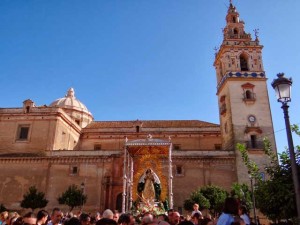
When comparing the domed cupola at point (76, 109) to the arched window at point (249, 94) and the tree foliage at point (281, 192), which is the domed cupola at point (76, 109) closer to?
the arched window at point (249, 94)

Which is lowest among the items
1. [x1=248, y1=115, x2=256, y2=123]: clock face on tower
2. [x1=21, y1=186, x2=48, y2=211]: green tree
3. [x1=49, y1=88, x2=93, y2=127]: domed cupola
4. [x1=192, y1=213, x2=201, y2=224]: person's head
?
[x1=192, y1=213, x2=201, y2=224]: person's head

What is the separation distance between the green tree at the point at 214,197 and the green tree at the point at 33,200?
50.4 feet

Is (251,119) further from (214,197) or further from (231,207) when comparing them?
(231,207)

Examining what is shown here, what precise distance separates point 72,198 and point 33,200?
372cm

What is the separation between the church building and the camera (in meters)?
32.9

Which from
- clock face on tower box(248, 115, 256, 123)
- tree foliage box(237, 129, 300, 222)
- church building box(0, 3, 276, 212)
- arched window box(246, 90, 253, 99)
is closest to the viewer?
tree foliage box(237, 129, 300, 222)

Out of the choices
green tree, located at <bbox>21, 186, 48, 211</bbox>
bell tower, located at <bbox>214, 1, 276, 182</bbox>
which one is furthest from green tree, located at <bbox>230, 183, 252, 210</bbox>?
green tree, located at <bbox>21, 186, 48, 211</bbox>

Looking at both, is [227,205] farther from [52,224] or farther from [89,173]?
[89,173]

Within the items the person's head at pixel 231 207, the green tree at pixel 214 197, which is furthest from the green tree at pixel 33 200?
the person's head at pixel 231 207

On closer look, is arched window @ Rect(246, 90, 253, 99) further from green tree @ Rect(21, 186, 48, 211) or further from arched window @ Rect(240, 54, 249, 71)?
green tree @ Rect(21, 186, 48, 211)

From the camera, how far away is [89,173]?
33.6 m

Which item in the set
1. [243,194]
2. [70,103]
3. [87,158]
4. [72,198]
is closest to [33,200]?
[72,198]

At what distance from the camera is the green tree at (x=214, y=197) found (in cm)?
2714

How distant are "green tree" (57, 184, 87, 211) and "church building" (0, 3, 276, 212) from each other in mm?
2444
